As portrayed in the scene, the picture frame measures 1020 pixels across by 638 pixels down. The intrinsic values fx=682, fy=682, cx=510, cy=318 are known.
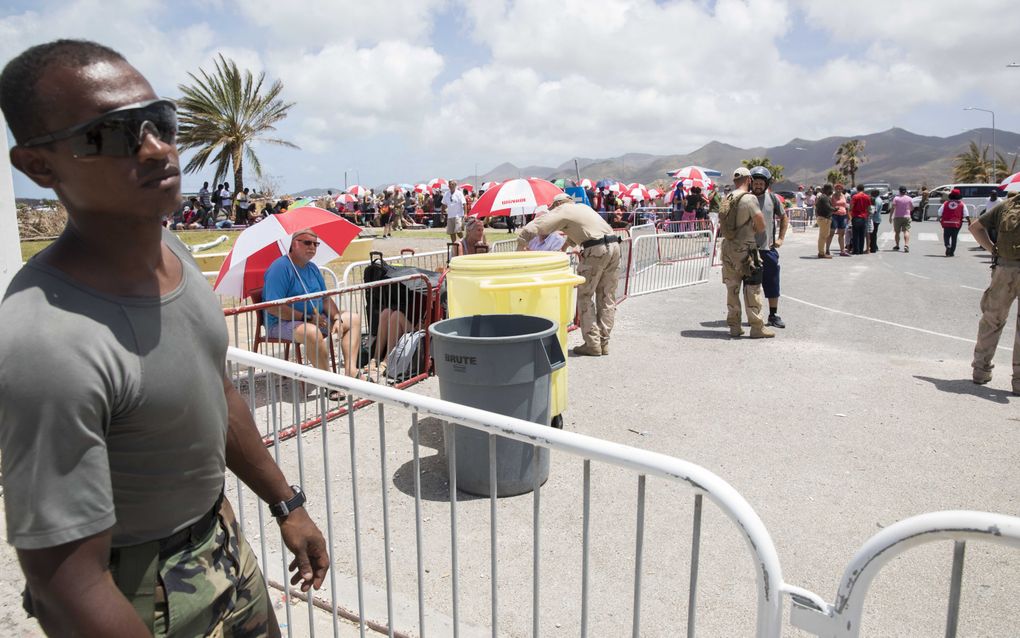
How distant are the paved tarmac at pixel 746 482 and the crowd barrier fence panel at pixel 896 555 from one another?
1847mm

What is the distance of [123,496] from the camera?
140cm

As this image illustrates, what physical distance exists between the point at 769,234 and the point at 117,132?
8.54 meters

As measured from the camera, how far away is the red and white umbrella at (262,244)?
6.38 metres

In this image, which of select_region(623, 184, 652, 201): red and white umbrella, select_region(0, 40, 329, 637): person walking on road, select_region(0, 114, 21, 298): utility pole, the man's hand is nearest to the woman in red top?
select_region(623, 184, 652, 201): red and white umbrella

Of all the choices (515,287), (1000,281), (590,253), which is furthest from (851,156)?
(515,287)

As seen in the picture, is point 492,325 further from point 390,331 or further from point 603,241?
point 603,241

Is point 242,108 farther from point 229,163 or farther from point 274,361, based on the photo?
point 274,361

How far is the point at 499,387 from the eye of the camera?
13.3 ft

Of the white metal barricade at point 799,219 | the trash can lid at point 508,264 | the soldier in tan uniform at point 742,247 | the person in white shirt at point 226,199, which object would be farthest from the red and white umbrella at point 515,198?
the white metal barricade at point 799,219

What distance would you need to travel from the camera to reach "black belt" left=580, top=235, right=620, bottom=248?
7358mm

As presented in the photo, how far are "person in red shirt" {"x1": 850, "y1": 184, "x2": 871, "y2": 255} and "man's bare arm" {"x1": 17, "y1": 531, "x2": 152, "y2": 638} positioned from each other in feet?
64.9

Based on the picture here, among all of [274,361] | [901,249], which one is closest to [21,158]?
[274,361]

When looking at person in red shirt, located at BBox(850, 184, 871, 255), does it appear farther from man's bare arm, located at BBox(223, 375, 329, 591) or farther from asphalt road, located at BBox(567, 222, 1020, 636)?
man's bare arm, located at BBox(223, 375, 329, 591)

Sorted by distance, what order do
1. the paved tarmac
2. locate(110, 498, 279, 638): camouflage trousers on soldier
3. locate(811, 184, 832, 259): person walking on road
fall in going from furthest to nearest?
1. locate(811, 184, 832, 259): person walking on road
2. the paved tarmac
3. locate(110, 498, 279, 638): camouflage trousers on soldier
